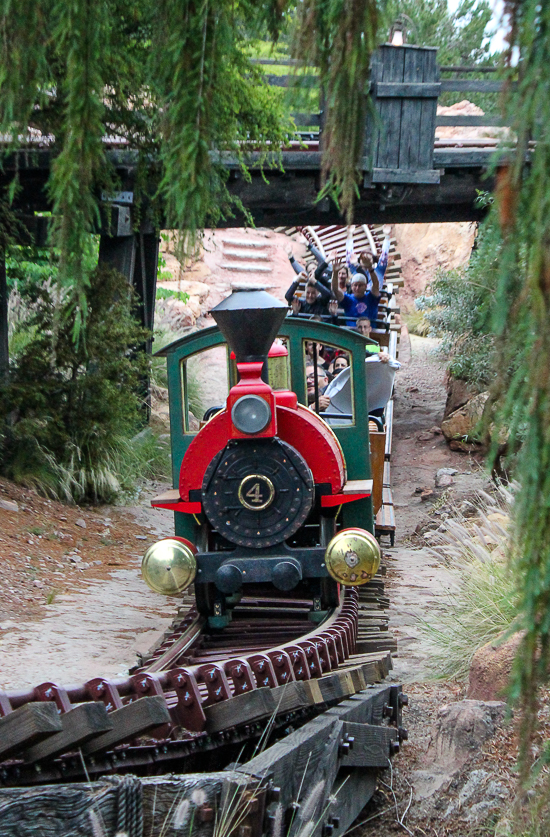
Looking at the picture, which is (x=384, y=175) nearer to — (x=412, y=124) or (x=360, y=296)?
(x=412, y=124)

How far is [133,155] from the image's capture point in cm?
702

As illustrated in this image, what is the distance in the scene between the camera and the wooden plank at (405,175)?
9195 millimetres

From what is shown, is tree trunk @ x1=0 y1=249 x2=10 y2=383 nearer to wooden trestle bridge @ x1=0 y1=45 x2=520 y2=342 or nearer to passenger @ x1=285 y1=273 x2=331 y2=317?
wooden trestle bridge @ x1=0 y1=45 x2=520 y2=342

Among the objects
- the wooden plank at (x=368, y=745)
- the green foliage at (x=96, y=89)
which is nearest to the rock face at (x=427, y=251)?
the wooden plank at (x=368, y=745)

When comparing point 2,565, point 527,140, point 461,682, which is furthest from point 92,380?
point 527,140

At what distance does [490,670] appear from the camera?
4203 millimetres

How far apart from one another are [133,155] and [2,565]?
3595 mm

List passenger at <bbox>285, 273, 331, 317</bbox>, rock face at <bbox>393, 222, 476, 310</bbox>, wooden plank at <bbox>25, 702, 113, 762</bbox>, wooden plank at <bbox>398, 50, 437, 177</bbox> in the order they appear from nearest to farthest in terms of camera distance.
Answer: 1. wooden plank at <bbox>25, 702, 113, 762</bbox>
2. wooden plank at <bbox>398, 50, 437, 177</bbox>
3. passenger at <bbox>285, 273, 331, 317</bbox>
4. rock face at <bbox>393, 222, 476, 310</bbox>

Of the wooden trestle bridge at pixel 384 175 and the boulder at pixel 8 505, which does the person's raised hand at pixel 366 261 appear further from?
the boulder at pixel 8 505

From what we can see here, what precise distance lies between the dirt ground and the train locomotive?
2.44 feet

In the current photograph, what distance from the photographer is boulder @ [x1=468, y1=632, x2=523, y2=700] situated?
13.5 feet

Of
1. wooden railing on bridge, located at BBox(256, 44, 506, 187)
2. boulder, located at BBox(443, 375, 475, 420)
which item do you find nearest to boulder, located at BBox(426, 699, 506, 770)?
wooden railing on bridge, located at BBox(256, 44, 506, 187)

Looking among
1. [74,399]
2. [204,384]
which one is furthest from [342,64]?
[204,384]

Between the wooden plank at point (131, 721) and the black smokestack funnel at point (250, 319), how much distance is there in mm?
2409
